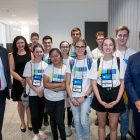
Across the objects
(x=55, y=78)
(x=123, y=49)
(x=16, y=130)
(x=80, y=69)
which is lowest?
(x=16, y=130)

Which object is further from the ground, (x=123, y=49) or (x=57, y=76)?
(x=123, y=49)

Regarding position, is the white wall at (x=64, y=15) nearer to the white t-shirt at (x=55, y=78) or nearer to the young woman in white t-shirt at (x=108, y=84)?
the white t-shirt at (x=55, y=78)

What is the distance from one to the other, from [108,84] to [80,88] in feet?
1.24

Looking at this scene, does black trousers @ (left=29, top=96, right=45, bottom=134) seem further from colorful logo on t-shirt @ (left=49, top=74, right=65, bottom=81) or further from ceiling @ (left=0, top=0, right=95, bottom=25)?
ceiling @ (left=0, top=0, right=95, bottom=25)

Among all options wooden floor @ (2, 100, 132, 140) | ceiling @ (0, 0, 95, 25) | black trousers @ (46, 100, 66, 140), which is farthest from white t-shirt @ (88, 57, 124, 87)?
ceiling @ (0, 0, 95, 25)

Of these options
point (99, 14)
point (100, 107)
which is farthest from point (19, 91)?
point (99, 14)

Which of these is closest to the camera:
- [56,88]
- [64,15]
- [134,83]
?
[134,83]

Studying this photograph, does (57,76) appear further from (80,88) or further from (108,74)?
(108,74)

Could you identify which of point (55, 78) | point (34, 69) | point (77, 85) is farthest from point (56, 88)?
point (34, 69)

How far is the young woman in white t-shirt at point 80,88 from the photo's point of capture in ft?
8.55

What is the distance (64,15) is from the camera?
22.4 ft

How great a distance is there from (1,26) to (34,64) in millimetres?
14233

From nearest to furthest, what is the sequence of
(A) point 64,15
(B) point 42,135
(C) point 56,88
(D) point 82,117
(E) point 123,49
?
(D) point 82,117, (C) point 56,88, (E) point 123,49, (B) point 42,135, (A) point 64,15

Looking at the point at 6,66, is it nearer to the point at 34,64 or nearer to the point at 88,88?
the point at 34,64
